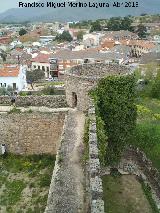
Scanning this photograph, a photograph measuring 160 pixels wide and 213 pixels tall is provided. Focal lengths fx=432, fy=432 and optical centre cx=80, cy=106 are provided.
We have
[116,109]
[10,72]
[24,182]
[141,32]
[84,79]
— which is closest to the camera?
[24,182]

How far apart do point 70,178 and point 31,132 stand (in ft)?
24.4

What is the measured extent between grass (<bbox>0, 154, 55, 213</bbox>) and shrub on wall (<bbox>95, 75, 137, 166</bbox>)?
9.50ft

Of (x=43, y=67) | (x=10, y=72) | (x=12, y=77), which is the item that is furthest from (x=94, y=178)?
(x=43, y=67)

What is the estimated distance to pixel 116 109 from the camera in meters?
18.3

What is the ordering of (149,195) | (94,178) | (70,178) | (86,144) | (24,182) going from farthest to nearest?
(24,182) → (149,195) → (86,144) → (70,178) → (94,178)

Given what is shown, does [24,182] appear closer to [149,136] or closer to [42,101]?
[42,101]

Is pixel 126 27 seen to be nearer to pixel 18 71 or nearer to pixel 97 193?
pixel 18 71

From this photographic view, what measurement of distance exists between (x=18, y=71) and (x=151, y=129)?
3183 centimetres

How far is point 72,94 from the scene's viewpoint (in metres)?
19.8

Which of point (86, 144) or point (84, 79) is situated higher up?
point (84, 79)

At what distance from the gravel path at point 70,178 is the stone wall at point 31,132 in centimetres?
192

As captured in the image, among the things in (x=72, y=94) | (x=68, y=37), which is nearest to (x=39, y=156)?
(x=72, y=94)

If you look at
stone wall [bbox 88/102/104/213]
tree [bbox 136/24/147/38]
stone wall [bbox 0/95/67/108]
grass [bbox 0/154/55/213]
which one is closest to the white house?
stone wall [bbox 0/95/67/108]

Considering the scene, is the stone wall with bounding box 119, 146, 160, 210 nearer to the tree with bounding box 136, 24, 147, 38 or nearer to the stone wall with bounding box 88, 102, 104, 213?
the stone wall with bounding box 88, 102, 104, 213
